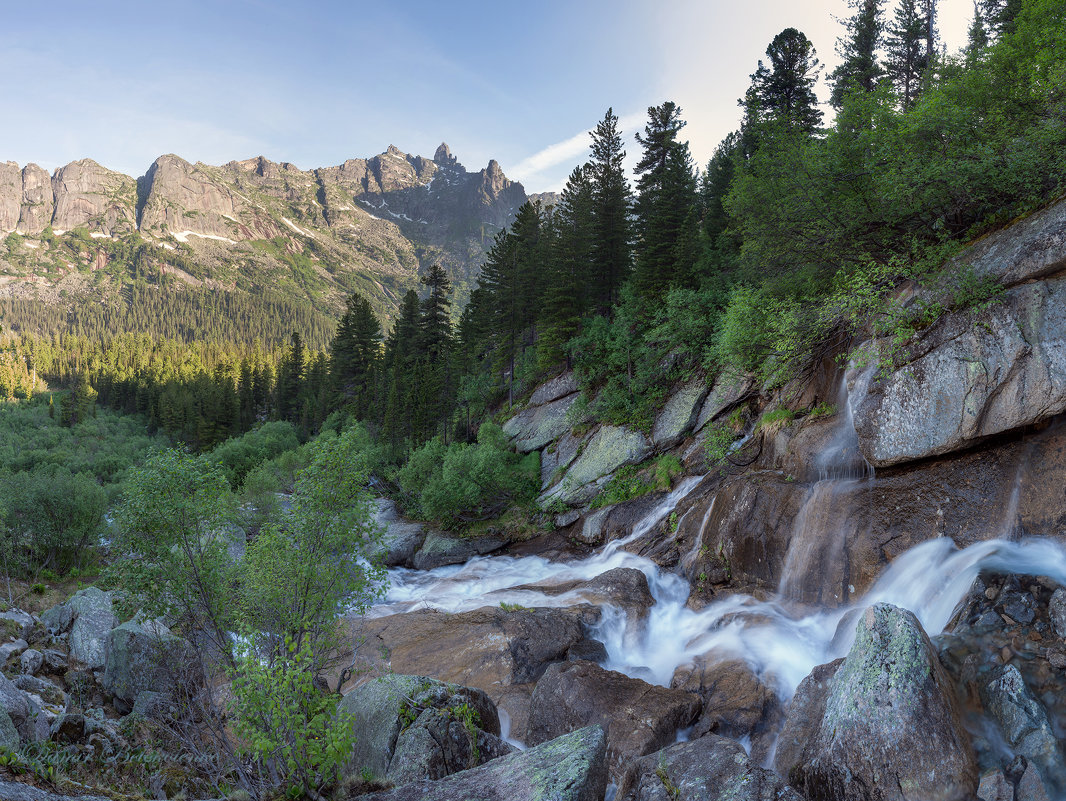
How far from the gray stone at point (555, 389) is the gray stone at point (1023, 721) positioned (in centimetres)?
2706

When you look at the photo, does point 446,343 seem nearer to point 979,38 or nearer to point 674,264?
point 674,264

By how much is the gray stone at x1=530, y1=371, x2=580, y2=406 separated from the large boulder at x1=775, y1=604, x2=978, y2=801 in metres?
26.6

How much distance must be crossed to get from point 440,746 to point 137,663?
10.4 metres

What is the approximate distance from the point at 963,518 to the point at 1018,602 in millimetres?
2929

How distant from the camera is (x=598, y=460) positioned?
90.4 ft

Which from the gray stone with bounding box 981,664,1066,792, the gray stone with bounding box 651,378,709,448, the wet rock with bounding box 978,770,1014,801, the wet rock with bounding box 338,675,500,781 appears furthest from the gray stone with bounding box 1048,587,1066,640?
the gray stone with bounding box 651,378,709,448

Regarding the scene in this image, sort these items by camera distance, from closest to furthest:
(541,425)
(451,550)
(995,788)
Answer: (995,788), (451,550), (541,425)

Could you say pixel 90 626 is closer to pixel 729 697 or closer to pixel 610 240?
pixel 729 697

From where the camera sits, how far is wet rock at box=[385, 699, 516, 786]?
801cm

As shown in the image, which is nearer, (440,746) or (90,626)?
(440,746)

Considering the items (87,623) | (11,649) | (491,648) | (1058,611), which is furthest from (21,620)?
(1058,611)

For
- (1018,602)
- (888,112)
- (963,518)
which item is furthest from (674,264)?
(1018,602)

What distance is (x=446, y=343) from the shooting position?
52.2 meters

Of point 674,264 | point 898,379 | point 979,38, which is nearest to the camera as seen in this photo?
point 898,379
